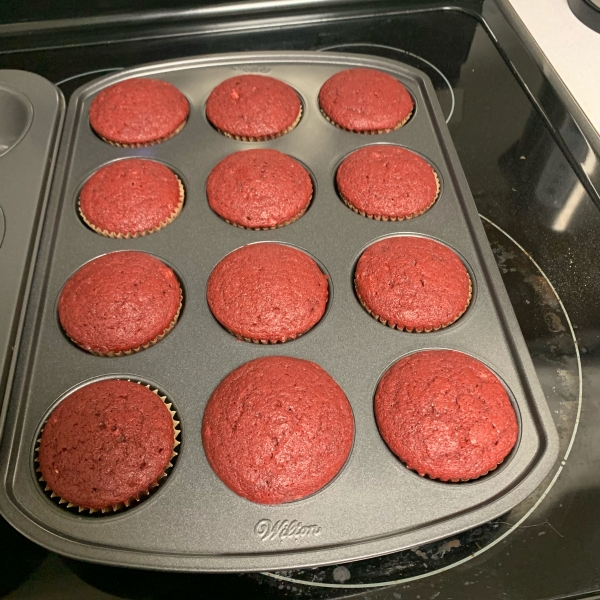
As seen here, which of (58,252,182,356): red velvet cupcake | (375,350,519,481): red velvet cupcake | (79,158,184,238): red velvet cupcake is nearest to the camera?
(375,350,519,481): red velvet cupcake

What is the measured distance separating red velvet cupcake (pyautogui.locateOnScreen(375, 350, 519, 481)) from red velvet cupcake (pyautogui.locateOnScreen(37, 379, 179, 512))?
0.62m

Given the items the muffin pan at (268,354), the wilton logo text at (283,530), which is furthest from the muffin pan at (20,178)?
the wilton logo text at (283,530)

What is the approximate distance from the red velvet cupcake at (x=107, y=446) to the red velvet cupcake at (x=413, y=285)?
0.72 meters

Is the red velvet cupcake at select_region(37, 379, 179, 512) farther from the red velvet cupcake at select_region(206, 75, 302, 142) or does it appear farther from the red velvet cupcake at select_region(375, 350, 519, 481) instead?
the red velvet cupcake at select_region(206, 75, 302, 142)

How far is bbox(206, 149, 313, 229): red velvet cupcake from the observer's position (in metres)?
1.76

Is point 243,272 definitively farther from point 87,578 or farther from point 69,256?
point 87,578

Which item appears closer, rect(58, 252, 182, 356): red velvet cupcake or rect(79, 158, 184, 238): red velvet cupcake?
rect(58, 252, 182, 356): red velvet cupcake

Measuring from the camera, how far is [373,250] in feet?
5.43

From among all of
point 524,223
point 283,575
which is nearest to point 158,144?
point 524,223

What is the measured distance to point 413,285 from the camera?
158cm

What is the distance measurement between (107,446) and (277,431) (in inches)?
18.0

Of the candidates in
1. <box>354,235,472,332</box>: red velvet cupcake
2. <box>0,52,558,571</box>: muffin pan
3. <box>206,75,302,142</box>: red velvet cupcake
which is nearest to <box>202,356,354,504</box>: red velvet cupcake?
<box>0,52,558,571</box>: muffin pan

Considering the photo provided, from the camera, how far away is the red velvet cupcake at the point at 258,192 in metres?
1.76

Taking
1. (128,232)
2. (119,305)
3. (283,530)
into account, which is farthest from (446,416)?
(128,232)
